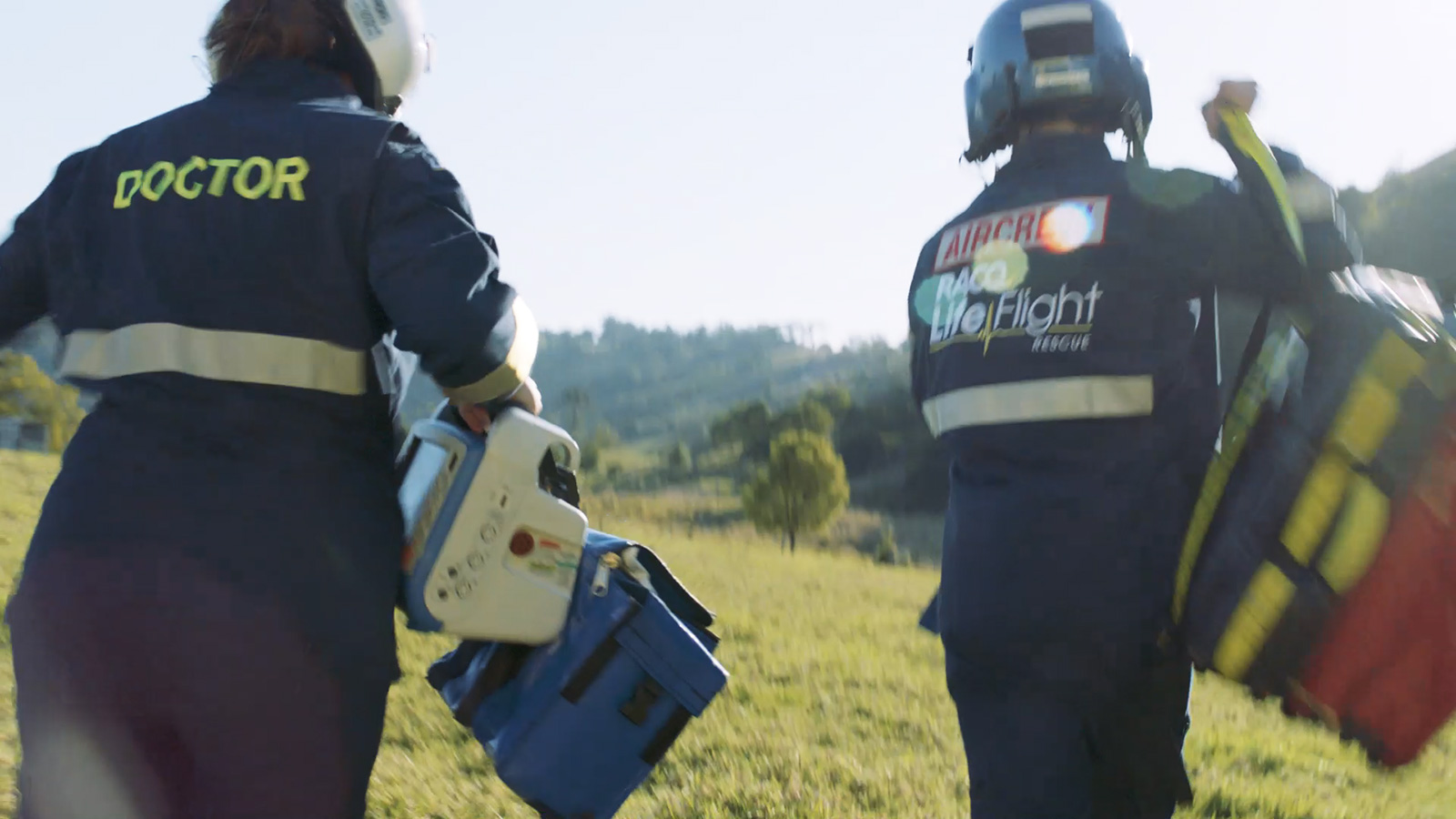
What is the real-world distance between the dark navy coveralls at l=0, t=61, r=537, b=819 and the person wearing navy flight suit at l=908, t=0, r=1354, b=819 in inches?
45.0

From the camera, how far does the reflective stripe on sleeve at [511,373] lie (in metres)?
2.32

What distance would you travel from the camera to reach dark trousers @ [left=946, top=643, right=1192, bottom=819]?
97.7 inches

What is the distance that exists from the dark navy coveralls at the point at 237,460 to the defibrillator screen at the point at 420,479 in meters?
0.15

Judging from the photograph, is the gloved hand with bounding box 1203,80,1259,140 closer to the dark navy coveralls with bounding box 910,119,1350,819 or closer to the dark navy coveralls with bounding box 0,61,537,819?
the dark navy coveralls with bounding box 910,119,1350,819

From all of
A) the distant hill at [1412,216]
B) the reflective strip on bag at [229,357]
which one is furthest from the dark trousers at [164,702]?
the distant hill at [1412,216]

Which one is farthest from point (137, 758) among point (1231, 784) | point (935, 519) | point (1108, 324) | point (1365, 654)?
point (935, 519)

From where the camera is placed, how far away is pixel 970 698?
2.69 meters

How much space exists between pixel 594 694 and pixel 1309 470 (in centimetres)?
153

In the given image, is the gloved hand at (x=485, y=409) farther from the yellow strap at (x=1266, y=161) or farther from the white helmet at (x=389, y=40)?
the yellow strap at (x=1266, y=161)

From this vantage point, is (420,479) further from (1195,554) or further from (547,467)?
(1195,554)

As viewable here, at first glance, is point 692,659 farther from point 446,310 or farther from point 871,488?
point 871,488

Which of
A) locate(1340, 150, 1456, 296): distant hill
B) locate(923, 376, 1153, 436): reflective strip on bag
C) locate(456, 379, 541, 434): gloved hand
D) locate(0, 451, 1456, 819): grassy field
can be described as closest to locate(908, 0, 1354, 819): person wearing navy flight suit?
locate(923, 376, 1153, 436): reflective strip on bag

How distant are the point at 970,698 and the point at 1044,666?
0.81 feet

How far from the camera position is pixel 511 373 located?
2.34 metres
